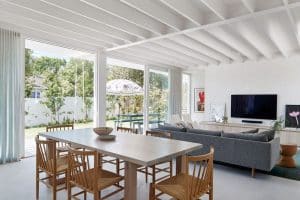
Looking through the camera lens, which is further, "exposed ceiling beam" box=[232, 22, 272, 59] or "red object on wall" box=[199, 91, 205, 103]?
"red object on wall" box=[199, 91, 205, 103]

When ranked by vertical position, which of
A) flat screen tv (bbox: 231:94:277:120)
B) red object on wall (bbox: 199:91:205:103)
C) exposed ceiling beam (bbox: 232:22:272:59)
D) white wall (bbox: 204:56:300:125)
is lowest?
flat screen tv (bbox: 231:94:277:120)

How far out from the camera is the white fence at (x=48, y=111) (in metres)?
6.40

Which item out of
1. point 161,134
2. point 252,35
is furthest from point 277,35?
point 161,134

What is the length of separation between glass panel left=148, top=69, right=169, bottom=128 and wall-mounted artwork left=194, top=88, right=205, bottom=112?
6.11 ft

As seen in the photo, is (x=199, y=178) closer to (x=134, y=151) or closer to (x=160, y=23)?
(x=134, y=151)

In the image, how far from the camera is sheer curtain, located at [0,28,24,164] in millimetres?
4070

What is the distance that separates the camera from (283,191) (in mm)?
3084

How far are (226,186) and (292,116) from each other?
4.41m

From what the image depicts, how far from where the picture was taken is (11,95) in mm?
4188

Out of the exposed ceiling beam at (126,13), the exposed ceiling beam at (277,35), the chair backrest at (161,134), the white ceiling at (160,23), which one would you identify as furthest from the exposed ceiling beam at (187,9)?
the chair backrest at (161,134)

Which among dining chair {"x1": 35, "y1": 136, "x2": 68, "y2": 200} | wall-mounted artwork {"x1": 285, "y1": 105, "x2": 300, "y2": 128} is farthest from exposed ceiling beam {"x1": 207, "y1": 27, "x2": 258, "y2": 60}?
dining chair {"x1": 35, "y1": 136, "x2": 68, "y2": 200}

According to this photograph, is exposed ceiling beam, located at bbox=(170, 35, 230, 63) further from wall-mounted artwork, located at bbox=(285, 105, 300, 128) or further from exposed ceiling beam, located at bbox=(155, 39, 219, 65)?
wall-mounted artwork, located at bbox=(285, 105, 300, 128)

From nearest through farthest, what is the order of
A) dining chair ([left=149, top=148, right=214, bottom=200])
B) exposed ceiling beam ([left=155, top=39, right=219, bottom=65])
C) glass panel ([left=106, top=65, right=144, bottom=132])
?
dining chair ([left=149, top=148, right=214, bottom=200]), exposed ceiling beam ([left=155, top=39, right=219, bottom=65]), glass panel ([left=106, top=65, right=144, bottom=132])

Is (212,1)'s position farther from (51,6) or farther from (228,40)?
(51,6)
